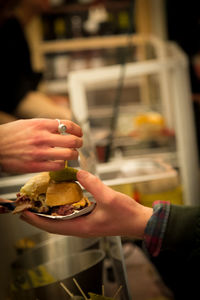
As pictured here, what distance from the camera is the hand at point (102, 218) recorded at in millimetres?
531

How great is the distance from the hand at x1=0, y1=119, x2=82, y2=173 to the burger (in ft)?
0.08

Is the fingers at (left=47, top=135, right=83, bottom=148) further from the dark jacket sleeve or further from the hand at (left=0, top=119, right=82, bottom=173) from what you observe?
the dark jacket sleeve

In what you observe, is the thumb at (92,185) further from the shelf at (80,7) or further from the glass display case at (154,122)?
the shelf at (80,7)

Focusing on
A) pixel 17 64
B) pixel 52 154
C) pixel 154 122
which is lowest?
pixel 154 122

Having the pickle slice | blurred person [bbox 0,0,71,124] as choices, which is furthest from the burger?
blurred person [bbox 0,0,71,124]

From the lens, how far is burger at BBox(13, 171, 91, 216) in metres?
0.53

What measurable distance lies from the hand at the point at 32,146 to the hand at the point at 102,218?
4 cm

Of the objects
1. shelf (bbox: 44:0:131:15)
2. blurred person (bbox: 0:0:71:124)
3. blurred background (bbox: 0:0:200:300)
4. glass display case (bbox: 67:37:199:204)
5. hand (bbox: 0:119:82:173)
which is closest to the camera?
hand (bbox: 0:119:82:173)

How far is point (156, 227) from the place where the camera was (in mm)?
584

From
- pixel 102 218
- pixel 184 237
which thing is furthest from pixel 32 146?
pixel 184 237

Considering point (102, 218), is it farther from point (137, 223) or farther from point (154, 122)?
point (154, 122)

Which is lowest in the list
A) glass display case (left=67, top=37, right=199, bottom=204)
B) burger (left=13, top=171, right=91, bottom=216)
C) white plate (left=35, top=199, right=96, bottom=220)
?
glass display case (left=67, top=37, right=199, bottom=204)

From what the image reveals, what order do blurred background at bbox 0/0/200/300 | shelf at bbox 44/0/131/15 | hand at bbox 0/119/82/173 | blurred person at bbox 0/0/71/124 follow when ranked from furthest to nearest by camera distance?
1. shelf at bbox 44/0/131/15
2. blurred person at bbox 0/0/71/124
3. blurred background at bbox 0/0/200/300
4. hand at bbox 0/119/82/173

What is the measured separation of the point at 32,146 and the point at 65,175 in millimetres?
64
